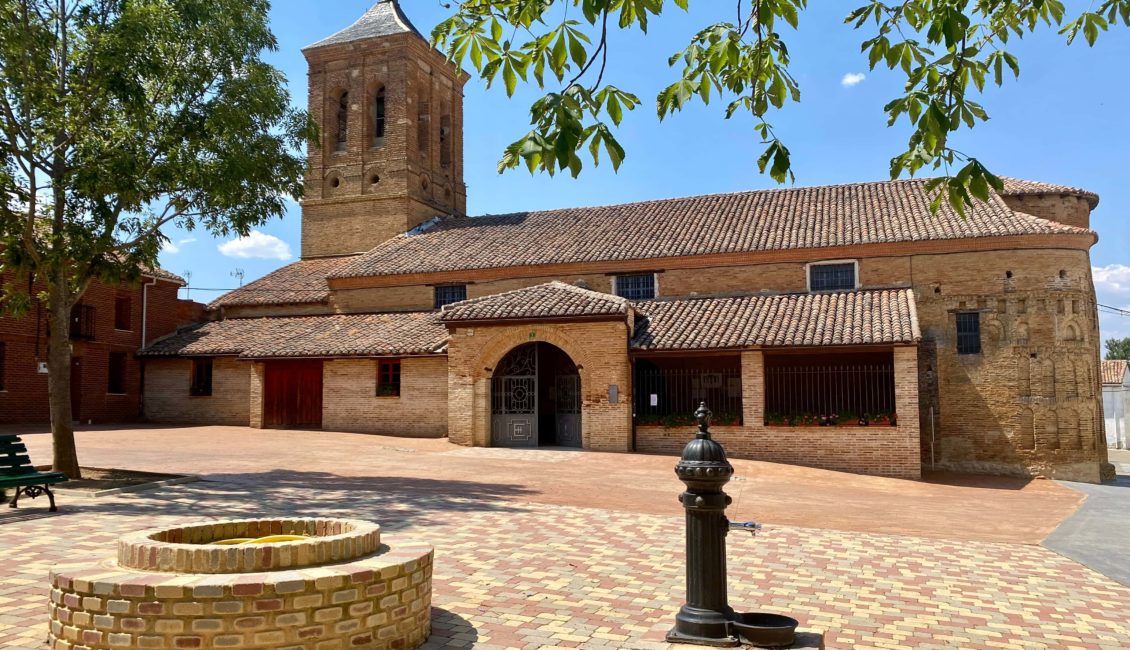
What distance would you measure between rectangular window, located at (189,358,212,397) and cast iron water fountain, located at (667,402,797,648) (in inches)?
1000

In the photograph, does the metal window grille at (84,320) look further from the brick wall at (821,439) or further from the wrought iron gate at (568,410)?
the brick wall at (821,439)

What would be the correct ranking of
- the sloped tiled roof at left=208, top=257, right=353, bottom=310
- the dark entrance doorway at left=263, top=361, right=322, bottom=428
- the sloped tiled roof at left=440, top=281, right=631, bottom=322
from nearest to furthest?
the sloped tiled roof at left=440, top=281, right=631, bottom=322
the dark entrance doorway at left=263, top=361, right=322, bottom=428
the sloped tiled roof at left=208, top=257, right=353, bottom=310

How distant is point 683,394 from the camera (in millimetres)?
21109

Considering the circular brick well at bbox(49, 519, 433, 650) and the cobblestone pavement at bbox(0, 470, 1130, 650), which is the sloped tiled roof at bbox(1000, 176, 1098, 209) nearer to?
the cobblestone pavement at bbox(0, 470, 1130, 650)

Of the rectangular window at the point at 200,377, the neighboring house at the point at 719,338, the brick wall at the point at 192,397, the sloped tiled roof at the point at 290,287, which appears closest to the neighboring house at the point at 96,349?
the brick wall at the point at 192,397

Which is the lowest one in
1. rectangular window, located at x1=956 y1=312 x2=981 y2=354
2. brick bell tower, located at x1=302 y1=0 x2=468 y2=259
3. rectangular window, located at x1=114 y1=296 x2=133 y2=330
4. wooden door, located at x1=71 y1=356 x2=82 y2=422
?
wooden door, located at x1=71 y1=356 x2=82 y2=422

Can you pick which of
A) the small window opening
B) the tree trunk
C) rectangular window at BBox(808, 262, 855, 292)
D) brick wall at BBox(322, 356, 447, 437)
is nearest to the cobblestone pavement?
the tree trunk

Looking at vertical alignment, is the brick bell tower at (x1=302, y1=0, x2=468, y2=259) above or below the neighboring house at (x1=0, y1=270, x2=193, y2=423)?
above

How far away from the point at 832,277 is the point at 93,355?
2346 centimetres

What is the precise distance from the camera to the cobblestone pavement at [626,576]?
5465 mm

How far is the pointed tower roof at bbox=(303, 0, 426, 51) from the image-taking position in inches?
1330

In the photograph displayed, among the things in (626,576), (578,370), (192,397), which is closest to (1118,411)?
(578,370)

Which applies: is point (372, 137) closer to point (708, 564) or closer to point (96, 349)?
point (96, 349)

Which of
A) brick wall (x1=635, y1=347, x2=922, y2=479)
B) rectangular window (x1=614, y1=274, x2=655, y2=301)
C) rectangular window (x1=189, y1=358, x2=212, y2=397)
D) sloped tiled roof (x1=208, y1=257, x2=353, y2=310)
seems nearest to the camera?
brick wall (x1=635, y1=347, x2=922, y2=479)
